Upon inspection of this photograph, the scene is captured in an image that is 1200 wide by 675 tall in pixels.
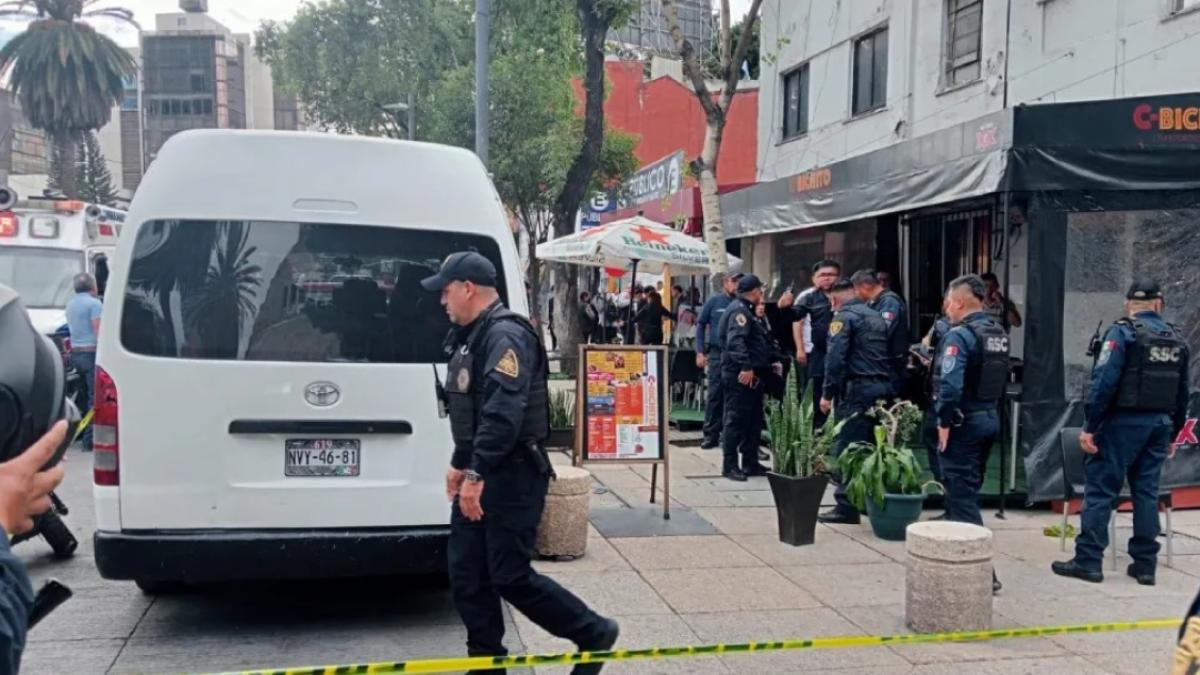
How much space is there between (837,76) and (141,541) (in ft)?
49.1

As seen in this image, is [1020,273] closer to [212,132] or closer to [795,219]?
[795,219]

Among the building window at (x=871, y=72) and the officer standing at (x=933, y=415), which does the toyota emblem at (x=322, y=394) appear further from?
the building window at (x=871, y=72)

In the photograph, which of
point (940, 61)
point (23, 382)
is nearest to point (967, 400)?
point (23, 382)

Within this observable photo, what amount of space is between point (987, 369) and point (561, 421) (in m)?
5.43

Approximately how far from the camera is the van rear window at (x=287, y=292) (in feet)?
15.2

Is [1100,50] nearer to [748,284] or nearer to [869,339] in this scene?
[748,284]

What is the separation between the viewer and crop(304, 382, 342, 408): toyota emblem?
4.70 meters

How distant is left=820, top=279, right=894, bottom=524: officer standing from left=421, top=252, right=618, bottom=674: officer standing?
13.3ft

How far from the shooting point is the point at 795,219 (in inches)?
449

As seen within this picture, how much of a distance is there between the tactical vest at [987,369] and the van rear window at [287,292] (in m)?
3.05

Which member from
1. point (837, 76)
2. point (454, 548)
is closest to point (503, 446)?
point (454, 548)

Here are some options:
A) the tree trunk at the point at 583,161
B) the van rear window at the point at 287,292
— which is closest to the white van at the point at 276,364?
the van rear window at the point at 287,292

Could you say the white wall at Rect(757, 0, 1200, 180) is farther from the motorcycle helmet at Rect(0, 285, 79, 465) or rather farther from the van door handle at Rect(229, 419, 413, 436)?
the motorcycle helmet at Rect(0, 285, 79, 465)

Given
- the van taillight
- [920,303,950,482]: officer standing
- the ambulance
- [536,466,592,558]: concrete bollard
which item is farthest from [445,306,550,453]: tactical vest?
the ambulance
